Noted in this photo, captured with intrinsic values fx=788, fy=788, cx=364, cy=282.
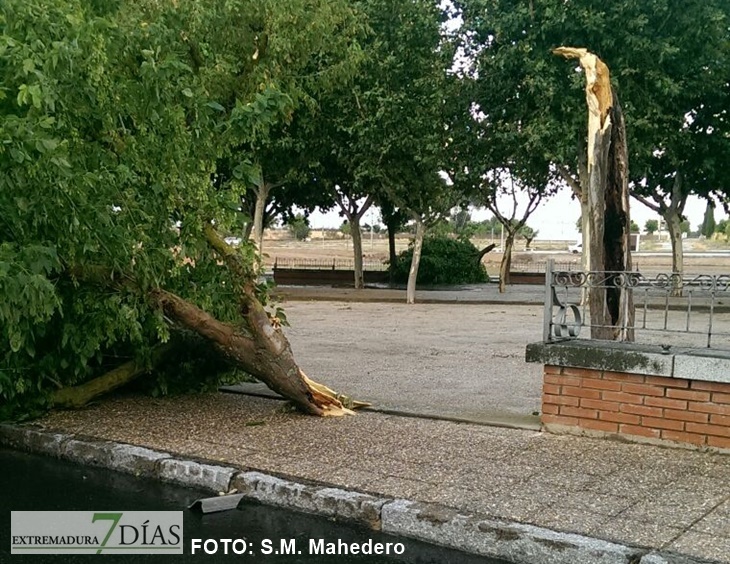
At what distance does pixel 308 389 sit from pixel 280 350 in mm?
465

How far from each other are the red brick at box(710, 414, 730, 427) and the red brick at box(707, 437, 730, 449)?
0.36 feet

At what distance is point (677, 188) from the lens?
78.2ft

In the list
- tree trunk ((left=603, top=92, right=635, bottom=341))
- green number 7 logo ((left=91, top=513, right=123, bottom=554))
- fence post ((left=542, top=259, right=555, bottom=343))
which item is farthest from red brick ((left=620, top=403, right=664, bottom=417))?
Result: green number 7 logo ((left=91, top=513, right=123, bottom=554))

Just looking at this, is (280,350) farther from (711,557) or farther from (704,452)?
(711,557)

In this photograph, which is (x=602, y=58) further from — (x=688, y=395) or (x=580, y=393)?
(x=688, y=395)

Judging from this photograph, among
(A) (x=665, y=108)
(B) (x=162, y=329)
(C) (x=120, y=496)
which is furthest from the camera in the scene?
(A) (x=665, y=108)

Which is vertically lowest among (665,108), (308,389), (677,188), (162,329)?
(308,389)

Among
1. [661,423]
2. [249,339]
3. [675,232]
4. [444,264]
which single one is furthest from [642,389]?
[444,264]

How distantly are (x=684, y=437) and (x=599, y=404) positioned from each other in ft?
2.12

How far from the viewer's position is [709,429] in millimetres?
5672

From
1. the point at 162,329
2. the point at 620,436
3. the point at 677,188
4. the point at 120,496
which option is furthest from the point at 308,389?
the point at 677,188

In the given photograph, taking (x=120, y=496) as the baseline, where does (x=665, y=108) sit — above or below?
above

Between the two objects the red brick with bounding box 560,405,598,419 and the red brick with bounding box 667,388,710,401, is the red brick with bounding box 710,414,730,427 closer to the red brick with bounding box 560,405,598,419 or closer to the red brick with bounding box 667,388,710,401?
the red brick with bounding box 667,388,710,401

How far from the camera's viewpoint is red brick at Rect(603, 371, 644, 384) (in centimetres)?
589
